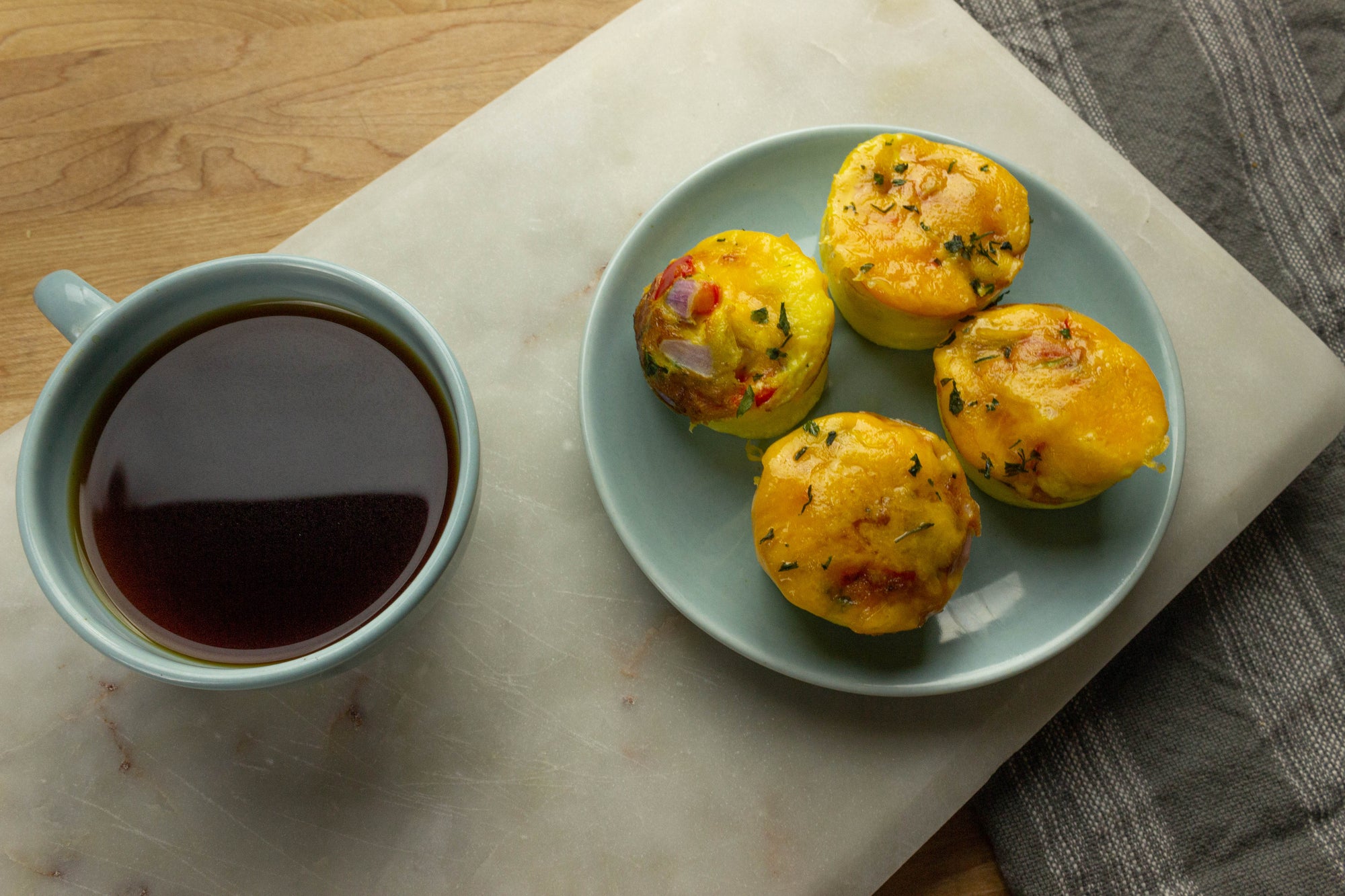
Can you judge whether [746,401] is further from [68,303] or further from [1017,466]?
[68,303]

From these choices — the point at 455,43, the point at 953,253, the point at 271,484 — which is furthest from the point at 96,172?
the point at 953,253

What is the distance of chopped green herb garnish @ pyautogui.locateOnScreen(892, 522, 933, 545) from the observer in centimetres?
93

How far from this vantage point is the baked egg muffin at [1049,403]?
0.95 m

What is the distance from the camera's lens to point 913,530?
93cm

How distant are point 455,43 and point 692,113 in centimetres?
39

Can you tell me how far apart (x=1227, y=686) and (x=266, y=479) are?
1298 mm

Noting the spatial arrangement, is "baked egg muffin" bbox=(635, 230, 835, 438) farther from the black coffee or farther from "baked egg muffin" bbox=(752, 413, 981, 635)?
the black coffee

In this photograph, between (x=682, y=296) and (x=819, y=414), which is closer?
(x=682, y=296)

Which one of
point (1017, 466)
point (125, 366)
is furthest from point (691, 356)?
point (125, 366)

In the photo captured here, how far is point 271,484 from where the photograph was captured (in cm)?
95

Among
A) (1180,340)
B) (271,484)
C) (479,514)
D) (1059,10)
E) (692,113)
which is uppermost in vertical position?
(1059,10)

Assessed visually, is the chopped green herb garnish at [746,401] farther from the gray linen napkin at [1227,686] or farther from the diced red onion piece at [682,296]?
the gray linen napkin at [1227,686]

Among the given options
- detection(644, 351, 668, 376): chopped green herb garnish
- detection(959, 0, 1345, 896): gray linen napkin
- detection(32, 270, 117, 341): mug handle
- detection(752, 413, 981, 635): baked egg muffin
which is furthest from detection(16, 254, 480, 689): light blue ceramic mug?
detection(959, 0, 1345, 896): gray linen napkin

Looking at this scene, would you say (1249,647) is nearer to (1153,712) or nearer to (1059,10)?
(1153,712)
